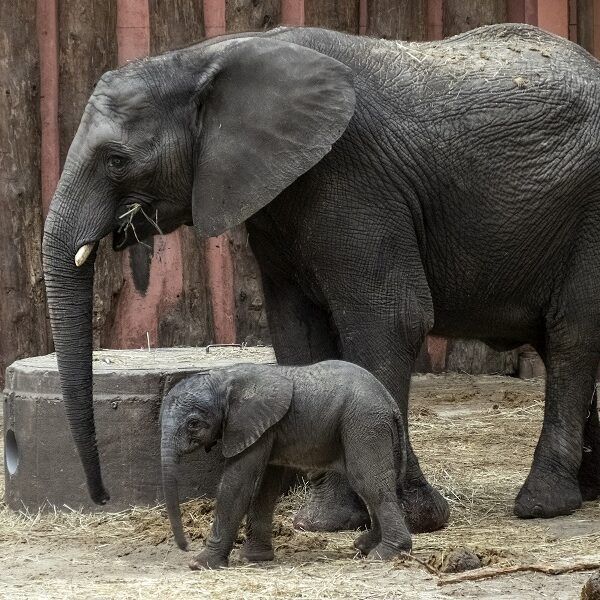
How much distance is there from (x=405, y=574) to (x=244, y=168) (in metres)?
1.82

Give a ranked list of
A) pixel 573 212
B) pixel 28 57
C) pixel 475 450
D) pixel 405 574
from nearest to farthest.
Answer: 1. pixel 405 574
2. pixel 573 212
3. pixel 475 450
4. pixel 28 57

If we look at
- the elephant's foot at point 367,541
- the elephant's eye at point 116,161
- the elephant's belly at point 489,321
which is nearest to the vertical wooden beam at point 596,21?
the elephant's belly at point 489,321

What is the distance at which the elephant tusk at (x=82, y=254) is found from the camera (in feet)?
20.4

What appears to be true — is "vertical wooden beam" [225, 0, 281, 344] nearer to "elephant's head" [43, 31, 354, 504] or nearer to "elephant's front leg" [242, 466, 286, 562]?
"elephant's head" [43, 31, 354, 504]

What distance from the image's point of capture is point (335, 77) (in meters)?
6.48

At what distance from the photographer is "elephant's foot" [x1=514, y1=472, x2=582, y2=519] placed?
704 centimetres

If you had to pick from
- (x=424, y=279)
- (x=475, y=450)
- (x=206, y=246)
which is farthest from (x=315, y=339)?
(x=206, y=246)

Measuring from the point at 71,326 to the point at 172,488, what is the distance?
3.32ft

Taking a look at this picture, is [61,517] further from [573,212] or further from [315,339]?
[573,212]

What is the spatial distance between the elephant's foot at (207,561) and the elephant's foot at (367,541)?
1.89 ft

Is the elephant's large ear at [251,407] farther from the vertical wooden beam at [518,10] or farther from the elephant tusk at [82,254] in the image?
the vertical wooden beam at [518,10]

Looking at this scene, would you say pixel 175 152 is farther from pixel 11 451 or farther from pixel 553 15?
pixel 553 15

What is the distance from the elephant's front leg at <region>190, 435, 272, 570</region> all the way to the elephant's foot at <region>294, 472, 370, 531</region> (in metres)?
0.90

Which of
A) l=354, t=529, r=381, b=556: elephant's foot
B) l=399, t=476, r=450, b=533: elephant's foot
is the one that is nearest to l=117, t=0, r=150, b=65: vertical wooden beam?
l=399, t=476, r=450, b=533: elephant's foot
